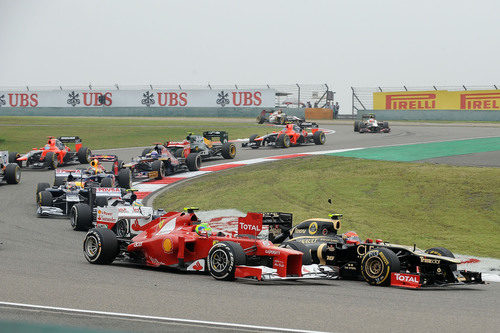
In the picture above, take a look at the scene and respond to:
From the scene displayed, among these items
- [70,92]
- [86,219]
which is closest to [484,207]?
[86,219]

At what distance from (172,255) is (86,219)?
6.54 meters

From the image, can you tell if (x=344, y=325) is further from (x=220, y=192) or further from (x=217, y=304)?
(x=220, y=192)

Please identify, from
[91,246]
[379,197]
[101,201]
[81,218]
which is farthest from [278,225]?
[379,197]

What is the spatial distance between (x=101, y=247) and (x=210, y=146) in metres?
21.5

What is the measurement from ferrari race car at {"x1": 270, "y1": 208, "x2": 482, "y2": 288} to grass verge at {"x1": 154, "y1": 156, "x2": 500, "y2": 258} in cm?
391

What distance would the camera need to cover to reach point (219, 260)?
11625 mm

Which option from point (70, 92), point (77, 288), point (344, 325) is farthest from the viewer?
point (70, 92)

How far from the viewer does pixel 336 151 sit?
3556cm

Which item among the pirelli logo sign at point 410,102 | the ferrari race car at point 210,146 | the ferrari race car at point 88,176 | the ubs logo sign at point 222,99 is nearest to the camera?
the ferrari race car at point 88,176

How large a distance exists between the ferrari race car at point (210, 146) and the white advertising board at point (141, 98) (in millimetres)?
33850

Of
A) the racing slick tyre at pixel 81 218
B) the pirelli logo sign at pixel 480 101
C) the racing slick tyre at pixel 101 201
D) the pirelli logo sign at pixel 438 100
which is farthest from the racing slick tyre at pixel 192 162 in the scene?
the pirelli logo sign at pixel 480 101

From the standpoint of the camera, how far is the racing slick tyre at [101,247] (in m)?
13.0

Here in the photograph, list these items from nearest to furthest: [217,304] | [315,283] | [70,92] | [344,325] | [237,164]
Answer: [344,325], [217,304], [315,283], [237,164], [70,92]

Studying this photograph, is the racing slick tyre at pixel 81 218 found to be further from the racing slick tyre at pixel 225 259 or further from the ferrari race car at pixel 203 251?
the racing slick tyre at pixel 225 259
